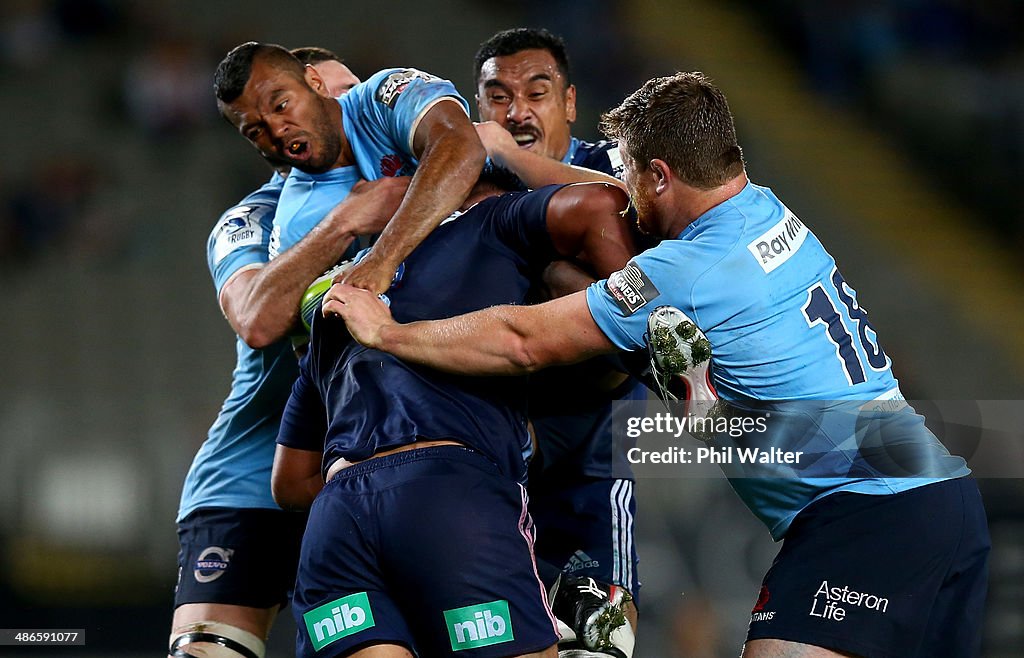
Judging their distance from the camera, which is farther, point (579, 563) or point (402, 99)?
point (579, 563)

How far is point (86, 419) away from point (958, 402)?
262 inches

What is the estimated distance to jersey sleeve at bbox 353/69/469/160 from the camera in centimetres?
394

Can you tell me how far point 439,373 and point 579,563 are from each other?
125 centimetres

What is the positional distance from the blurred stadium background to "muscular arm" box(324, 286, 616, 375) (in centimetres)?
403

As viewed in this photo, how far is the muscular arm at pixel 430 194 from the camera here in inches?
139

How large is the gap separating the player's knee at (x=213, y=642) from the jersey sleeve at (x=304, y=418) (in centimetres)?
103

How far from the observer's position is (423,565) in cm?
301

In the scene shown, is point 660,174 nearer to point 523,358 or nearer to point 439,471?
point 523,358

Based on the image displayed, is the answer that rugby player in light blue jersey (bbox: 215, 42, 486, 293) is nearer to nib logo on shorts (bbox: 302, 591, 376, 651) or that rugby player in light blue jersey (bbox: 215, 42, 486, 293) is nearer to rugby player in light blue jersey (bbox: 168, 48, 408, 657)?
rugby player in light blue jersey (bbox: 168, 48, 408, 657)

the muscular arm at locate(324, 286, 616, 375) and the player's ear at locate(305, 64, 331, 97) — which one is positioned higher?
the player's ear at locate(305, 64, 331, 97)

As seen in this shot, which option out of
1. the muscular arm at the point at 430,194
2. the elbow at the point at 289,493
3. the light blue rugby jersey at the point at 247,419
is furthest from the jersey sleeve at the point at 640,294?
the light blue rugby jersey at the point at 247,419

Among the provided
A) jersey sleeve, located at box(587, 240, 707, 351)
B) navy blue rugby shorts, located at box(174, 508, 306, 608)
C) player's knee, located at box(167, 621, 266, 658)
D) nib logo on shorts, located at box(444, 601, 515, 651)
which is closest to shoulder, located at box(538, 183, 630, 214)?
Result: jersey sleeve, located at box(587, 240, 707, 351)

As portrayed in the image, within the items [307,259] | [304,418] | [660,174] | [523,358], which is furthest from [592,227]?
[304,418]

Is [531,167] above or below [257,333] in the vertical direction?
above
